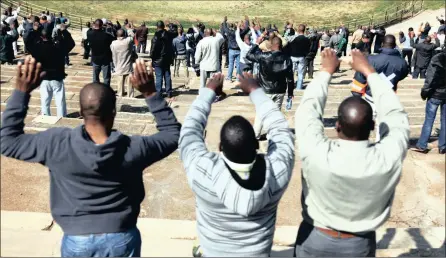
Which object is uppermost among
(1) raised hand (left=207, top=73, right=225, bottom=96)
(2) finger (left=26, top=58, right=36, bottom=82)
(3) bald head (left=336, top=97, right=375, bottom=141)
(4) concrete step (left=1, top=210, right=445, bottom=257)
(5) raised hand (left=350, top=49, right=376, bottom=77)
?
(5) raised hand (left=350, top=49, right=376, bottom=77)

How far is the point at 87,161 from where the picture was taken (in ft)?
9.61

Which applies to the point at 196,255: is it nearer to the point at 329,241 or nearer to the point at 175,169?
the point at 329,241

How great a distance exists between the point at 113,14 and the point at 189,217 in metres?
34.1

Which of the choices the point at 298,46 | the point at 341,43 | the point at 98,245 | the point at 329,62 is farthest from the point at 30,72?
the point at 341,43

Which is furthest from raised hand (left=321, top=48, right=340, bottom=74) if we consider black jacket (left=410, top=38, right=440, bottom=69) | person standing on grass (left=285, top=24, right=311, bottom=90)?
black jacket (left=410, top=38, right=440, bottom=69)

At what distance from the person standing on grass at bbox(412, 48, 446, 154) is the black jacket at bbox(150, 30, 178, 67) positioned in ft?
17.8

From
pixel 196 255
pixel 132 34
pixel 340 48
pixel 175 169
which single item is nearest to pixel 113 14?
pixel 132 34

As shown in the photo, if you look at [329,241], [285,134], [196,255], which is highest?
[285,134]

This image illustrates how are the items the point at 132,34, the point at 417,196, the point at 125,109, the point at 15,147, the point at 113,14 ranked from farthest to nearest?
1. the point at 113,14
2. the point at 132,34
3. the point at 125,109
4. the point at 417,196
5. the point at 15,147

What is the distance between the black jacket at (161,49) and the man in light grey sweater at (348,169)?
7.75 m

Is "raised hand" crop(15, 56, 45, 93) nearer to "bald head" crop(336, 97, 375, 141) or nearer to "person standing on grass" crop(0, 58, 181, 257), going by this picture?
"person standing on grass" crop(0, 58, 181, 257)

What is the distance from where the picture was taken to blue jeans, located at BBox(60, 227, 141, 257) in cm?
302

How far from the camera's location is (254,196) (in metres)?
2.77

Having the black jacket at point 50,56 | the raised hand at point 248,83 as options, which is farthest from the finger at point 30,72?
the black jacket at point 50,56
